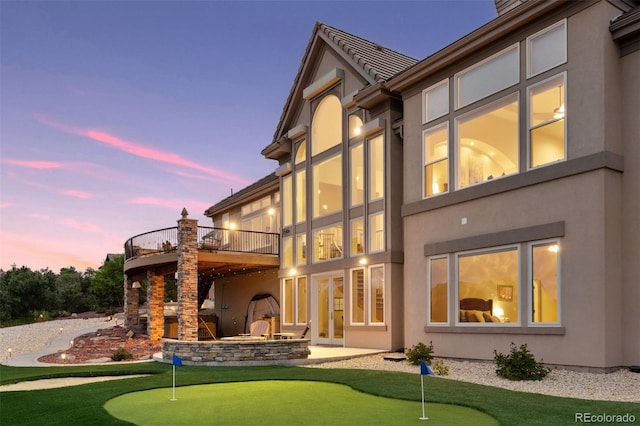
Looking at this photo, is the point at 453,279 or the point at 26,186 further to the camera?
the point at 26,186

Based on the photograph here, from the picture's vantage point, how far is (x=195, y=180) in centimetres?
3506

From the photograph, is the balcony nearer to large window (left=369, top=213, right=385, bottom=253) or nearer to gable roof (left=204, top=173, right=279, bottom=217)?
gable roof (left=204, top=173, right=279, bottom=217)

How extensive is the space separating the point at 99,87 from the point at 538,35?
672 inches

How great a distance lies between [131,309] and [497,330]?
17.8 metres

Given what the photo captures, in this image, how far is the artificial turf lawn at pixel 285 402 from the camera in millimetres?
7578

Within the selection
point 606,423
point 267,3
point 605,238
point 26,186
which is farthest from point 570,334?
point 26,186

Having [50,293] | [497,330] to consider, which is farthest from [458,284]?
[50,293]

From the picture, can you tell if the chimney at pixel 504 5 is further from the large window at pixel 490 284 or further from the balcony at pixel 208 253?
the balcony at pixel 208 253

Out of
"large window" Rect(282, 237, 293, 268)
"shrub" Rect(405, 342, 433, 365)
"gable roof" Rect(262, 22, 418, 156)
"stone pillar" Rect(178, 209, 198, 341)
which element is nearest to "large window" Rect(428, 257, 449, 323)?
"shrub" Rect(405, 342, 433, 365)

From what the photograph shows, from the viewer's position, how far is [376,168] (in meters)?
17.8

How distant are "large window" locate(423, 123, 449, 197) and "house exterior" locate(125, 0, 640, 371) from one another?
5 centimetres

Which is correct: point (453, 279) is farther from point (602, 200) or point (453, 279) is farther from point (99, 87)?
point (99, 87)

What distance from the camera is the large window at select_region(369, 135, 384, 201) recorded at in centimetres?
1753

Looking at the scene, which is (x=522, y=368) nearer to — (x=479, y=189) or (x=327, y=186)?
(x=479, y=189)
